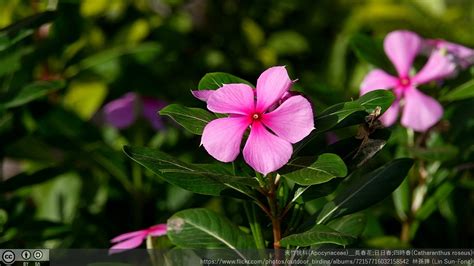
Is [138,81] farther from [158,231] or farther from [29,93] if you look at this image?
[158,231]

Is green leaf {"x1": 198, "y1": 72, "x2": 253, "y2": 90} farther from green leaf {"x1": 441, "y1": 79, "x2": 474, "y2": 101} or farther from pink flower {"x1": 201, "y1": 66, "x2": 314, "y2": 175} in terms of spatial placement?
green leaf {"x1": 441, "y1": 79, "x2": 474, "y2": 101}

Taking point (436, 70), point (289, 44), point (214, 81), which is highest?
point (289, 44)

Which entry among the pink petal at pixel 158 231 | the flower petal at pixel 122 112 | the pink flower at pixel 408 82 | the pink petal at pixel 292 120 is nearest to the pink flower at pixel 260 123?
the pink petal at pixel 292 120

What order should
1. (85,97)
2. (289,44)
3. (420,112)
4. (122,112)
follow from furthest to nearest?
(289,44) → (85,97) → (122,112) → (420,112)

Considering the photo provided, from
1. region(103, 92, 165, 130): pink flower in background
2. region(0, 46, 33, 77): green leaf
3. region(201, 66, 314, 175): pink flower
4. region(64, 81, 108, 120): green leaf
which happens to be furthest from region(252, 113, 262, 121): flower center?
region(64, 81, 108, 120): green leaf

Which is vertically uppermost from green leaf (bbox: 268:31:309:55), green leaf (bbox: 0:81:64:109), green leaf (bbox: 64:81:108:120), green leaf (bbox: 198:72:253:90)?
green leaf (bbox: 268:31:309:55)

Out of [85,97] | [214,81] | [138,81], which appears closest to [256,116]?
[214,81]

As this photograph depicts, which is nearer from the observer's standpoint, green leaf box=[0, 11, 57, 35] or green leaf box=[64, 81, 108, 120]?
green leaf box=[0, 11, 57, 35]

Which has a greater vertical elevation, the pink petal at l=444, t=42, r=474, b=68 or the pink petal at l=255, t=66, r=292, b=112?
the pink petal at l=444, t=42, r=474, b=68
